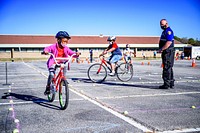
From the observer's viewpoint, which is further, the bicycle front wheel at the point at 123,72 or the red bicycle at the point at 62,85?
the bicycle front wheel at the point at 123,72

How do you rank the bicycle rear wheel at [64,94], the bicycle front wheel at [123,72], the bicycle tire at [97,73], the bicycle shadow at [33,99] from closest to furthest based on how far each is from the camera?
the bicycle rear wheel at [64,94]
the bicycle shadow at [33,99]
the bicycle tire at [97,73]
the bicycle front wheel at [123,72]

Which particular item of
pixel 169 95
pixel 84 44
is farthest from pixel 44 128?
pixel 84 44

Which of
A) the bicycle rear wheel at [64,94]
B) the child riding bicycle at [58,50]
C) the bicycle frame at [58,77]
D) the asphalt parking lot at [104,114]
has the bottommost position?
the asphalt parking lot at [104,114]

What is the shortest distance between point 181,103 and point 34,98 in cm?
402

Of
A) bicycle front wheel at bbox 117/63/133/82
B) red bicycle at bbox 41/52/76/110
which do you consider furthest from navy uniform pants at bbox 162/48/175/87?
red bicycle at bbox 41/52/76/110

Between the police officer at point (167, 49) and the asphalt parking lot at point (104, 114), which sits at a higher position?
the police officer at point (167, 49)

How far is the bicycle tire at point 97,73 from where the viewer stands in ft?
31.3

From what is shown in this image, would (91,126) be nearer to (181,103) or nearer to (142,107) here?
(142,107)

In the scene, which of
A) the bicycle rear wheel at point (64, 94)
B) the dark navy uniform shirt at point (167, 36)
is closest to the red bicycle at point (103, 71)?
the dark navy uniform shirt at point (167, 36)

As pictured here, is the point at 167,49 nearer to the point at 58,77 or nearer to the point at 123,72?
the point at 123,72

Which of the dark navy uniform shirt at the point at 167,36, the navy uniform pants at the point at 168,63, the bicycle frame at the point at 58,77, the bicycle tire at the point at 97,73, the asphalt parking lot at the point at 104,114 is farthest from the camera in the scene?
the bicycle tire at the point at 97,73

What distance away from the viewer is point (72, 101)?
5809mm

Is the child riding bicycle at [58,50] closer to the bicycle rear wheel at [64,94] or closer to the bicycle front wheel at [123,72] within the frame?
the bicycle rear wheel at [64,94]

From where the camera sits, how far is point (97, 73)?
955 cm
